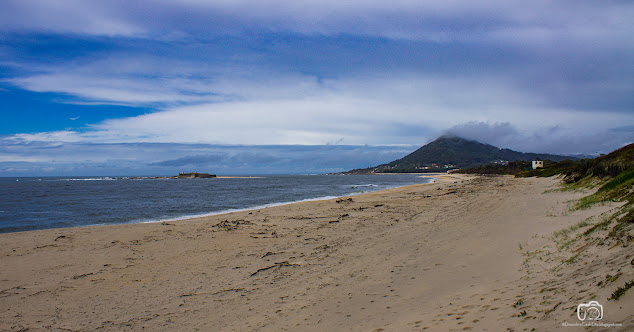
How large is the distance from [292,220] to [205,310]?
38.8 feet

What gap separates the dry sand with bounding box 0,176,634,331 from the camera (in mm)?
5266

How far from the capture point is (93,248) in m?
12.4

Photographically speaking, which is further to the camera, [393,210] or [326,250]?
[393,210]

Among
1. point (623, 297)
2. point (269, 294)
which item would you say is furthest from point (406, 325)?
point (269, 294)

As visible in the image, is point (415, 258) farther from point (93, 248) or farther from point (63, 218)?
point (63, 218)

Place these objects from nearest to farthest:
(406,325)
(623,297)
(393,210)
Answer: (623,297) < (406,325) < (393,210)

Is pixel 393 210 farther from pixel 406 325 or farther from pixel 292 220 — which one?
pixel 406 325

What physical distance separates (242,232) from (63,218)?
618 inches

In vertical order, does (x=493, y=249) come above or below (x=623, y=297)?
below

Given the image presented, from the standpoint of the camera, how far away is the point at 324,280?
26.1 feet

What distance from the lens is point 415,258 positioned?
30.2 feet

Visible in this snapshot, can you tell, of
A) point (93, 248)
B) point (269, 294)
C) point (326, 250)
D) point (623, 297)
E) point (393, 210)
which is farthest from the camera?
point (393, 210)

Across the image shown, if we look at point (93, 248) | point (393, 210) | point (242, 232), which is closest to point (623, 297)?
point (242, 232)

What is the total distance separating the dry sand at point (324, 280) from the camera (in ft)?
17.3
